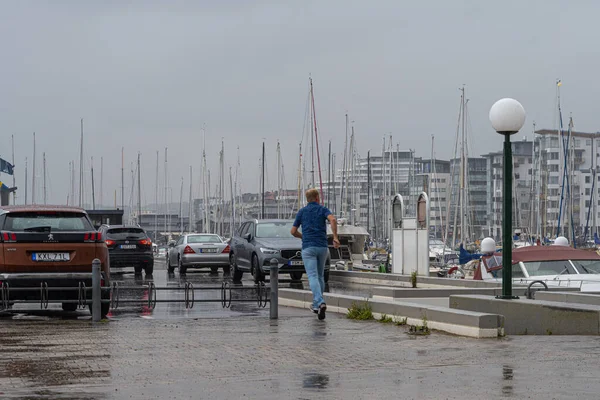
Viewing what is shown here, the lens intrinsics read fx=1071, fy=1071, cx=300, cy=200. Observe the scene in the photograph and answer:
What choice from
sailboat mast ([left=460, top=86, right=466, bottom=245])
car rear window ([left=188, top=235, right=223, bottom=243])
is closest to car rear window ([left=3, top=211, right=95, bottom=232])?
car rear window ([left=188, top=235, right=223, bottom=243])

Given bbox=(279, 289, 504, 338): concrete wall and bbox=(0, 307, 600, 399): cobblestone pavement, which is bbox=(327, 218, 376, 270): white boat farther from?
bbox=(0, 307, 600, 399): cobblestone pavement

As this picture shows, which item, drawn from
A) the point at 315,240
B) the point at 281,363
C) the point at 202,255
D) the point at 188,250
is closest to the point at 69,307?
the point at 315,240

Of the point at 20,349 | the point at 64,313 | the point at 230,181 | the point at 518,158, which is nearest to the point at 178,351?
the point at 20,349

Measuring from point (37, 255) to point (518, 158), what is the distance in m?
185

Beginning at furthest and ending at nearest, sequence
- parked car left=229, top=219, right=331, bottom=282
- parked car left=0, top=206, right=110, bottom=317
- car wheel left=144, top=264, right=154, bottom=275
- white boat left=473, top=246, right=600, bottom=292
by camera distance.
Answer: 1. car wheel left=144, top=264, right=154, bottom=275
2. parked car left=229, top=219, right=331, bottom=282
3. white boat left=473, top=246, right=600, bottom=292
4. parked car left=0, top=206, right=110, bottom=317

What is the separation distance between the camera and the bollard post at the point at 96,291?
15.6 m

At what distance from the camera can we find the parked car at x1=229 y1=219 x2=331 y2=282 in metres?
29.4

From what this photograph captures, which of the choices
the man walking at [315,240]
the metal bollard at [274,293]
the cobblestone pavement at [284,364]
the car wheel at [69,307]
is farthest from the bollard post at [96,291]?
the man walking at [315,240]

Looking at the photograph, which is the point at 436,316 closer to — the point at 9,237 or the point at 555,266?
the point at 9,237

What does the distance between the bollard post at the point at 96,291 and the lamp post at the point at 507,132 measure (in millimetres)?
5857

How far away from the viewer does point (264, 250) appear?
29.5 metres

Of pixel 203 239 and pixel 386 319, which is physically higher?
pixel 203 239

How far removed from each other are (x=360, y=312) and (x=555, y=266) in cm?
996

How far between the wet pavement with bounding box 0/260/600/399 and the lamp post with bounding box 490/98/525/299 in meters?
1.95
